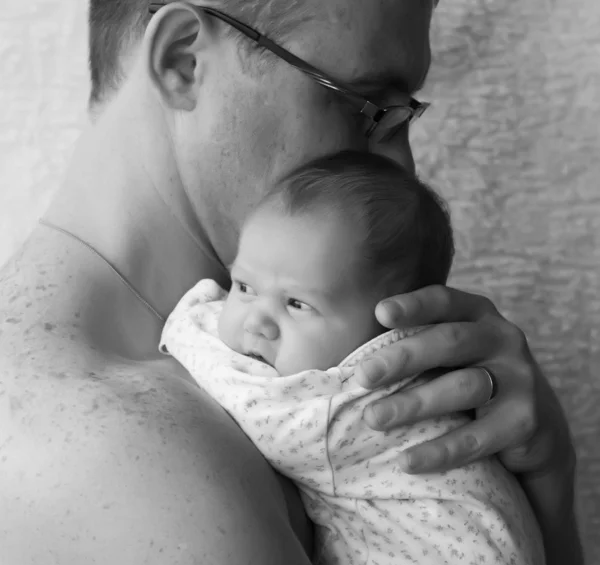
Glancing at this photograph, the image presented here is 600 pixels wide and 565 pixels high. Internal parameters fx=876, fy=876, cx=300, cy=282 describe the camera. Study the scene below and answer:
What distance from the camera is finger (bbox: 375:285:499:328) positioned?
89 cm

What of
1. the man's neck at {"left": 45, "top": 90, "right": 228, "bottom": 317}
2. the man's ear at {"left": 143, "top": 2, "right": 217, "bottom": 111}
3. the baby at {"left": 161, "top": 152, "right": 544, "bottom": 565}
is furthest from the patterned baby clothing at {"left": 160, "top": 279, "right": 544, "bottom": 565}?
the man's ear at {"left": 143, "top": 2, "right": 217, "bottom": 111}

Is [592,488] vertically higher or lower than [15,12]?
lower

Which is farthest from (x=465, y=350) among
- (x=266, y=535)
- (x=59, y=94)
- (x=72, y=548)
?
(x=59, y=94)

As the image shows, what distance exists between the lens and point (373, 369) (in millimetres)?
856

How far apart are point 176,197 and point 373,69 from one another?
285 mm

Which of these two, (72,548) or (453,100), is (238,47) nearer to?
(72,548)

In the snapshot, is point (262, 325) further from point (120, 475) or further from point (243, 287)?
point (120, 475)

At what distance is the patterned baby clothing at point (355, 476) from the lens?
2.78ft

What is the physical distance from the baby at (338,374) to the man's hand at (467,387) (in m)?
0.02

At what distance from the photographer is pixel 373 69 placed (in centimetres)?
106

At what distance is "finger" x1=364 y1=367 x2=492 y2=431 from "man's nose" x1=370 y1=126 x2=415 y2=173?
1.06 ft

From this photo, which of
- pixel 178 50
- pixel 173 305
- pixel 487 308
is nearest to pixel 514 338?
pixel 487 308

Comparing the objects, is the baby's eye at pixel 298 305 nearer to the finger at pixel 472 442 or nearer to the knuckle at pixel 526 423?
the finger at pixel 472 442

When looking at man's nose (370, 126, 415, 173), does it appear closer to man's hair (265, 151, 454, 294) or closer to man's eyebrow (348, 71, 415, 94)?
man's eyebrow (348, 71, 415, 94)
